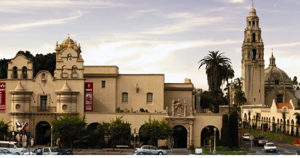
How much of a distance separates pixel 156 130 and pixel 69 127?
11969 millimetres

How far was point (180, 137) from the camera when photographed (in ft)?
208

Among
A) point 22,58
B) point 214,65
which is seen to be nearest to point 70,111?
point 22,58

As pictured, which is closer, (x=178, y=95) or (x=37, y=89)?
(x=37, y=89)

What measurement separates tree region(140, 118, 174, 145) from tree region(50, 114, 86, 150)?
8601 mm

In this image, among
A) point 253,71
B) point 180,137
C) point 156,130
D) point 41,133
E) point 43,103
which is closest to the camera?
point 156,130

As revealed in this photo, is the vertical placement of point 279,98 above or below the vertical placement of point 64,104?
above

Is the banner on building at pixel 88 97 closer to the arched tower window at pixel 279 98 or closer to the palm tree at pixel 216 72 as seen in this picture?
the palm tree at pixel 216 72

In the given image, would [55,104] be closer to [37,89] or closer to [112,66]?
[37,89]

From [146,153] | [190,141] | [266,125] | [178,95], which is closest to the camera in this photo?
[146,153]

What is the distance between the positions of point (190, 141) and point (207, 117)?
4.35 m

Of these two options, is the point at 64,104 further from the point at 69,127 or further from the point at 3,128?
the point at 3,128

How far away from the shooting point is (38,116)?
211ft

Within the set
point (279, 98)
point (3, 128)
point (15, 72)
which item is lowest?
point (3, 128)

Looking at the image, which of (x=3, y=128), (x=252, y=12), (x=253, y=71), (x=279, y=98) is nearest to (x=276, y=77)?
(x=279, y=98)
